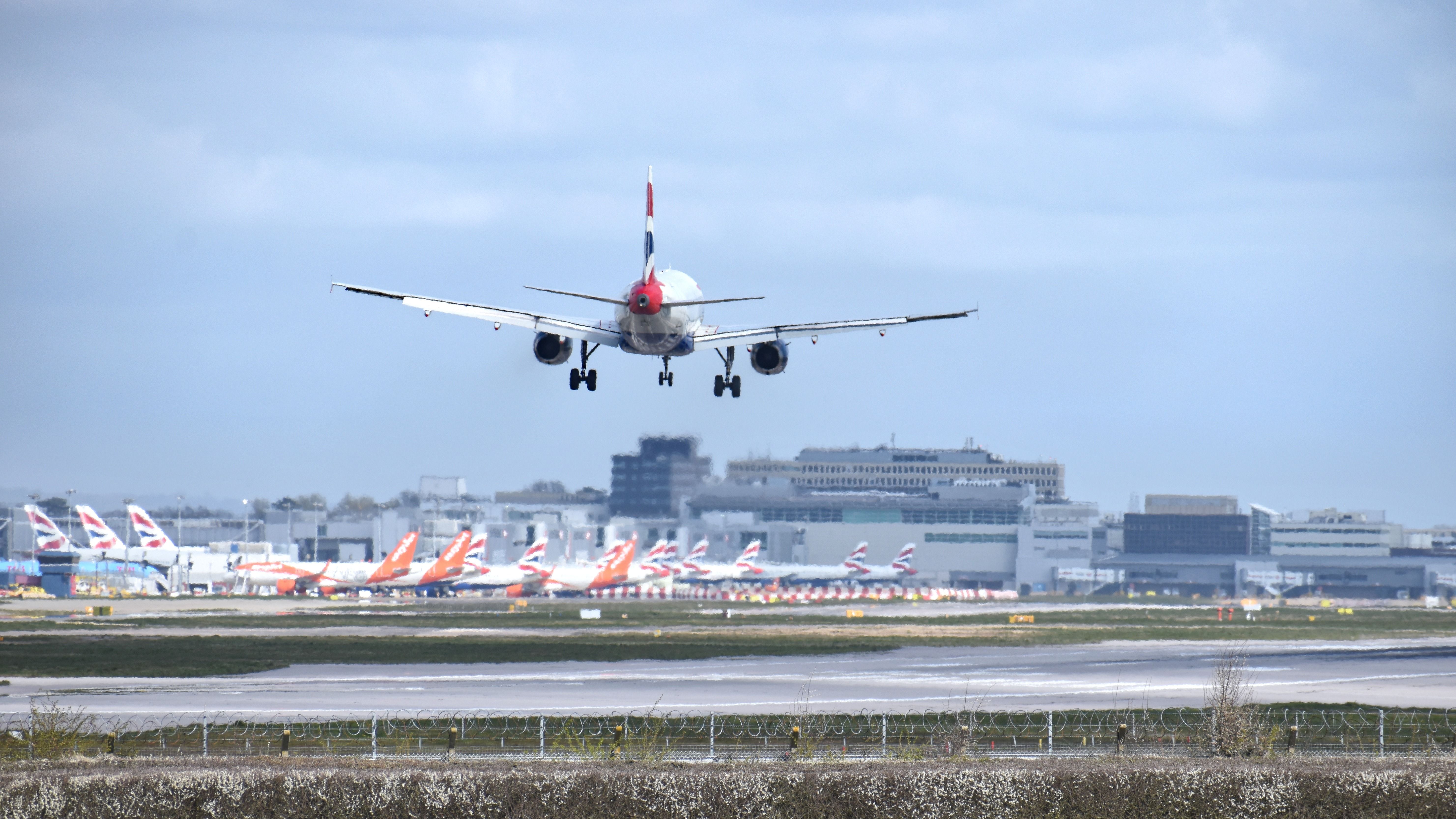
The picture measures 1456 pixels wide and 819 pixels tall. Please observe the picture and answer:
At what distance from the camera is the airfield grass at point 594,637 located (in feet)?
269

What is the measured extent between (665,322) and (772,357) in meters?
4.90

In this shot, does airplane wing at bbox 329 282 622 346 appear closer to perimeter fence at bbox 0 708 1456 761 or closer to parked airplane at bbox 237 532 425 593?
perimeter fence at bbox 0 708 1456 761

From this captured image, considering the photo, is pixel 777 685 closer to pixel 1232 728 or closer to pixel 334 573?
pixel 1232 728

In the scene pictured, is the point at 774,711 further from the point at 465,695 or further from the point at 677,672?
the point at 677,672

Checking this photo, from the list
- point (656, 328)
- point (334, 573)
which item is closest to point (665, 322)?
point (656, 328)

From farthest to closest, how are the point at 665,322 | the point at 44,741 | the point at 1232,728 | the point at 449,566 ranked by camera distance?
the point at 449,566, the point at 665,322, the point at 1232,728, the point at 44,741

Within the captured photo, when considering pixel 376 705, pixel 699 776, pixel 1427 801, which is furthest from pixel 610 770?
pixel 376 705

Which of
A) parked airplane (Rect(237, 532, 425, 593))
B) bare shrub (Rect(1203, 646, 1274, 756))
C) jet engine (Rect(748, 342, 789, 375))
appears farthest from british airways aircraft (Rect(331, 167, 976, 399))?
parked airplane (Rect(237, 532, 425, 593))

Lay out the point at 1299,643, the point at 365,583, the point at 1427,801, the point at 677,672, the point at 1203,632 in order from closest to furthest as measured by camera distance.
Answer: the point at 1427,801
the point at 677,672
the point at 1299,643
the point at 1203,632
the point at 365,583

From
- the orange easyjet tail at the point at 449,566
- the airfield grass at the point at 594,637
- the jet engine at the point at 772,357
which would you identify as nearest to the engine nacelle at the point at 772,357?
the jet engine at the point at 772,357

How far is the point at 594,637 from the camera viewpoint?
10700cm

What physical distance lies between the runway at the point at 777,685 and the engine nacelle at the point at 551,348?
1247 cm

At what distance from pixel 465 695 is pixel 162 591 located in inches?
5908

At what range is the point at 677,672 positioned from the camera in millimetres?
73750
